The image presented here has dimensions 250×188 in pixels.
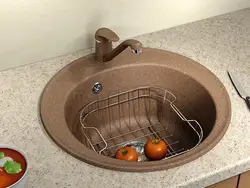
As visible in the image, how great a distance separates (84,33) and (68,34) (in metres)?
0.06

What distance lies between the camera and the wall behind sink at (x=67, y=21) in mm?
1439

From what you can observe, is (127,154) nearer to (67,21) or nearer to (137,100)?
(137,100)

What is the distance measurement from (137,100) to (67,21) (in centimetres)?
36

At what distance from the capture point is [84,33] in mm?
1564

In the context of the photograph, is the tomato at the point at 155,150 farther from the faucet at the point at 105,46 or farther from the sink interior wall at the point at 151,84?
the faucet at the point at 105,46

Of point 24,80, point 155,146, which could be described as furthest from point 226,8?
point 24,80

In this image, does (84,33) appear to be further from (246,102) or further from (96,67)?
(246,102)

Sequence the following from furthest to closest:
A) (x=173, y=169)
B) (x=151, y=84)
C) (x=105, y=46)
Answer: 1. (x=151, y=84)
2. (x=105, y=46)
3. (x=173, y=169)

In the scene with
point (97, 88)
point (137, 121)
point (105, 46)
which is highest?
point (105, 46)

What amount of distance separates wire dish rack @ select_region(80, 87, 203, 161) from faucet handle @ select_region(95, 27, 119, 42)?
0.69ft

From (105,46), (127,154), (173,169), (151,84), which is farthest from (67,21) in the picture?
(173,169)

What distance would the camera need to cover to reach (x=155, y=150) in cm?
138

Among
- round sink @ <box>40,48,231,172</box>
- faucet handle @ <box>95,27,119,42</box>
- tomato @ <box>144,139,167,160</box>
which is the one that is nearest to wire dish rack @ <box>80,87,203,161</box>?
round sink @ <box>40,48,231,172</box>

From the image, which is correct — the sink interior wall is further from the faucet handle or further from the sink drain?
the faucet handle
